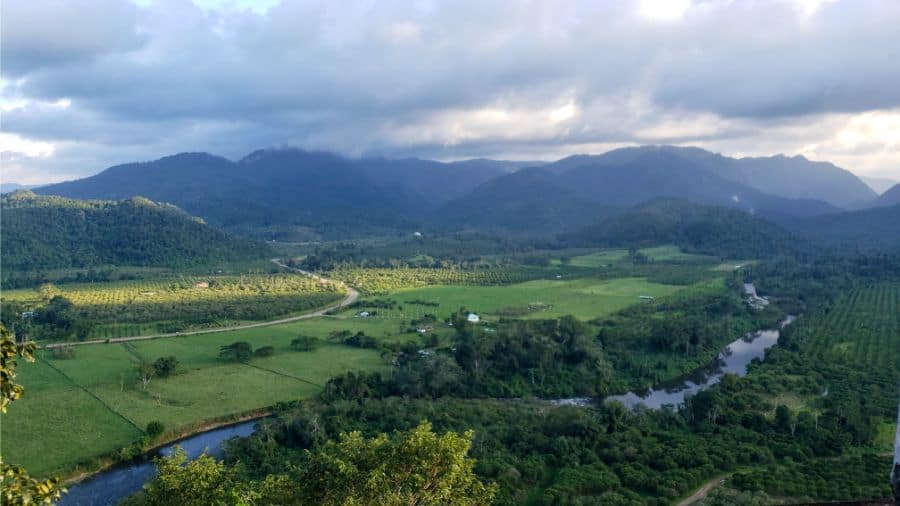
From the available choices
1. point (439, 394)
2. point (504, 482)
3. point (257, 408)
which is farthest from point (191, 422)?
point (504, 482)

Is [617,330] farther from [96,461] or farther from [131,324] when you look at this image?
[131,324]

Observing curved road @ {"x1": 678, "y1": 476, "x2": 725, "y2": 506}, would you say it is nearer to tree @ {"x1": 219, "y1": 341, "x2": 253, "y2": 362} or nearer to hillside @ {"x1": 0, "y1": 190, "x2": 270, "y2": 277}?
tree @ {"x1": 219, "y1": 341, "x2": 253, "y2": 362}

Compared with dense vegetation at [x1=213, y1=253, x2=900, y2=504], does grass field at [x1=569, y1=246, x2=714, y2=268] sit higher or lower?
higher

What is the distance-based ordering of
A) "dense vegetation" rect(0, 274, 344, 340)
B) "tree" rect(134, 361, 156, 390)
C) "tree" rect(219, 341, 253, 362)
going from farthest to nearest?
"dense vegetation" rect(0, 274, 344, 340) < "tree" rect(219, 341, 253, 362) < "tree" rect(134, 361, 156, 390)

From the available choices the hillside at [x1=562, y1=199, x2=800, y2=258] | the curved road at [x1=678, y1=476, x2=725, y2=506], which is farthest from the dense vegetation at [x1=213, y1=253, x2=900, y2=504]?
the hillside at [x1=562, y1=199, x2=800, y2=258]

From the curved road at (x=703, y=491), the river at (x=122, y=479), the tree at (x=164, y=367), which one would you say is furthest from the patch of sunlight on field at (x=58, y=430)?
the curved road at (x=703, y=491)

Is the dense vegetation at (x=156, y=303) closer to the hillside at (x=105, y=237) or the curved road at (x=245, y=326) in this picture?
the curved road at (x=245, y=326)
